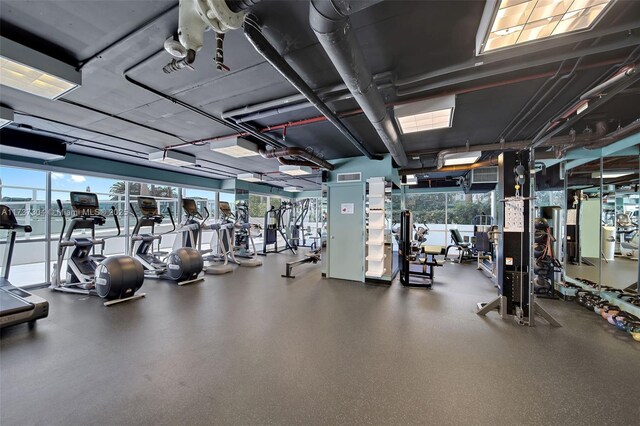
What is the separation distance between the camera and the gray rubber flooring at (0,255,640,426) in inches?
72.9

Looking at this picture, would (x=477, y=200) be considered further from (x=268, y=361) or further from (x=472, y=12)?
(x=268, y=361)

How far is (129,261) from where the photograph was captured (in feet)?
14.2

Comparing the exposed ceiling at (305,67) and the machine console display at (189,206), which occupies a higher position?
the exposed ceiling at (305,67)

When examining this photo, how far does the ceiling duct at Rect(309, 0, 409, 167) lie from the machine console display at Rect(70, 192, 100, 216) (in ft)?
18.3

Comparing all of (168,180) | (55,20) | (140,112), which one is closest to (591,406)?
(55,20)

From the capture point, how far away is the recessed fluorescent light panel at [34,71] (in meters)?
2.05

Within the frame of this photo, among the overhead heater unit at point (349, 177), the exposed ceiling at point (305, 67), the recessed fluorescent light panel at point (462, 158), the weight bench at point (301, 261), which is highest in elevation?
the exposed ceiling at point (305, 67)

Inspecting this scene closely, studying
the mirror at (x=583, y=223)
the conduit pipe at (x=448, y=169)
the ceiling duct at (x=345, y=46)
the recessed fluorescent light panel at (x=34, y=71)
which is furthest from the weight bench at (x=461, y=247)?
the recessed fluorescent light panel at (x=34, y=71)

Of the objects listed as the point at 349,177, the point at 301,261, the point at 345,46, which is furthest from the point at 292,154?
the point at 301,261

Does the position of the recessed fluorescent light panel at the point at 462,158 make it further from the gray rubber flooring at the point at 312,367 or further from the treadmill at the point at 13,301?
the treadmill at the point at 13,301

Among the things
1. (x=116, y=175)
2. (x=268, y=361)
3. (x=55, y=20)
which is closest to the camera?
(x=55, y=20)

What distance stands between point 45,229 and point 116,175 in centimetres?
187

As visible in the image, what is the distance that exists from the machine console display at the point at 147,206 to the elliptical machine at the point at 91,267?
1.68 feet

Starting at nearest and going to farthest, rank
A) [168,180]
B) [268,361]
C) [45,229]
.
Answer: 1. [268,361]
2. [45,229]
3. [168,180]
